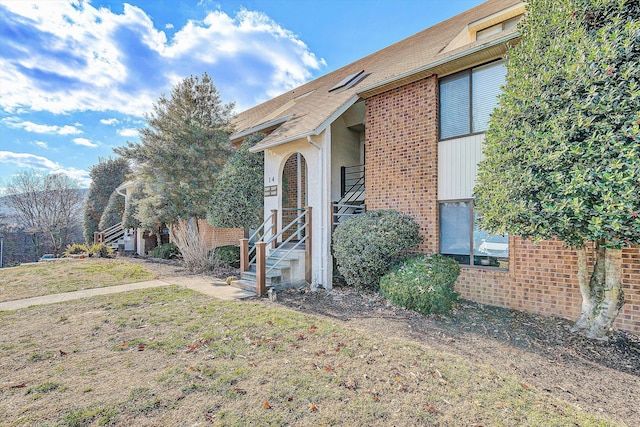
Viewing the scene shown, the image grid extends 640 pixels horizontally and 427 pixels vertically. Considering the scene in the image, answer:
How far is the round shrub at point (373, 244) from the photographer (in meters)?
6.75

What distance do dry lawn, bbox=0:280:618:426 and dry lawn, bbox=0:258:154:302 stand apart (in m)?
2.94

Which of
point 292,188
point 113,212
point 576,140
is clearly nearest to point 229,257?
point 292,188

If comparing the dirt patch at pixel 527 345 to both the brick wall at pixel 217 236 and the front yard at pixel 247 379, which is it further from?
the brick wall at pixel 217 236

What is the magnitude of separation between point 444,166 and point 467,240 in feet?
5.69

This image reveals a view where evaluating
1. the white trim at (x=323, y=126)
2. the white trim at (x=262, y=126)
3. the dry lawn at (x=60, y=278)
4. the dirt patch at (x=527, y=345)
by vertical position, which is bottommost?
the dry lawn at (x=60, y=278)

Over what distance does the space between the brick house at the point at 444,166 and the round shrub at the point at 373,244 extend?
0.53m

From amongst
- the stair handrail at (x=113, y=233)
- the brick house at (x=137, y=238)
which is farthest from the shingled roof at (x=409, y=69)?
the stair handrail at (x=113, y=233)

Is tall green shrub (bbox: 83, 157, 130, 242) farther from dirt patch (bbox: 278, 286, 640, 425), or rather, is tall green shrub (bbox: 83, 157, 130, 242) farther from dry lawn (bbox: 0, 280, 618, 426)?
dirt patch (bbox: 278, 286, 640, 425)

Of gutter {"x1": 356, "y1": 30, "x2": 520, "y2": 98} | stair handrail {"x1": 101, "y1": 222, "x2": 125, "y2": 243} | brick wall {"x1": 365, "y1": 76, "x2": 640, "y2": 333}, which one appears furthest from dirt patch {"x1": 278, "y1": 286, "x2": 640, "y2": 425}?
stair handrail {"x1": 101, "y1": 222, "x2": 125, "y2": 243}

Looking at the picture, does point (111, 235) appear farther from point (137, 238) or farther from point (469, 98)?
point (469, 98)

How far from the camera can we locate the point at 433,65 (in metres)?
6.71

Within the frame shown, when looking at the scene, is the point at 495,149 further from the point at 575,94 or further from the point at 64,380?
the point at 64,380

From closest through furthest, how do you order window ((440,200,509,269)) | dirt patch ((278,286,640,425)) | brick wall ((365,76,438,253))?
dirt patch ((278,286,640,425)), window ((440,200,509,269)), brick wall ((365,76,438,253))

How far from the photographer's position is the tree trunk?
454 centimetres
